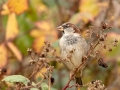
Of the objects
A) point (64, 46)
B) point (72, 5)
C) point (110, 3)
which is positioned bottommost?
point (64, 46)

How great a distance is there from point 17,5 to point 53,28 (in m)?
1.15

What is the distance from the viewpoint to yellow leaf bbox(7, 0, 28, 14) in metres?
3.09

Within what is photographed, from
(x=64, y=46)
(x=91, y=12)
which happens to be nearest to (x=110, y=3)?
(x=91, y=12)

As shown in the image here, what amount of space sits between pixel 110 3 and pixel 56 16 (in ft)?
2.61

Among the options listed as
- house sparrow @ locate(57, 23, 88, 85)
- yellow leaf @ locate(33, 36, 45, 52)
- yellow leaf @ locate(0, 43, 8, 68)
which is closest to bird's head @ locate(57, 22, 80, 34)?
house sparrow @ locate(57, 23, 88, 85)

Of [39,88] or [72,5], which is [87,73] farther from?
[39,88]

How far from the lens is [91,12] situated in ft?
12.9

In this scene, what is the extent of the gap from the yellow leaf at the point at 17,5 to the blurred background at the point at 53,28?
18cm

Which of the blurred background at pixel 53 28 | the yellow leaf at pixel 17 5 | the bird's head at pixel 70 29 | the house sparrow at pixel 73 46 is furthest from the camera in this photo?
the blurred background at pixel 53 28

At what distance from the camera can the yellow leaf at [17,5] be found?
3094 mm

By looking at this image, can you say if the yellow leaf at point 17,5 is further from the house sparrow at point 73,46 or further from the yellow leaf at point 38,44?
the yellow leaf at point 38,44

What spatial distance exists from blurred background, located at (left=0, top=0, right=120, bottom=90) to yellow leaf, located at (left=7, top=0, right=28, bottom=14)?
182 mm

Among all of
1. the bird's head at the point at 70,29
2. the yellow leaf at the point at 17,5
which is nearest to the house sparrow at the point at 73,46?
the bird's head at the point at 70,29

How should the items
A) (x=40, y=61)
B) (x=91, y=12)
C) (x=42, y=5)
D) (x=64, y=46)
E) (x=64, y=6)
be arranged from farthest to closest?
(x=64, y=6) < (x=42, y=5) < (x=91, y=12) < (x=64, y=46) < (x=40, y=61)
